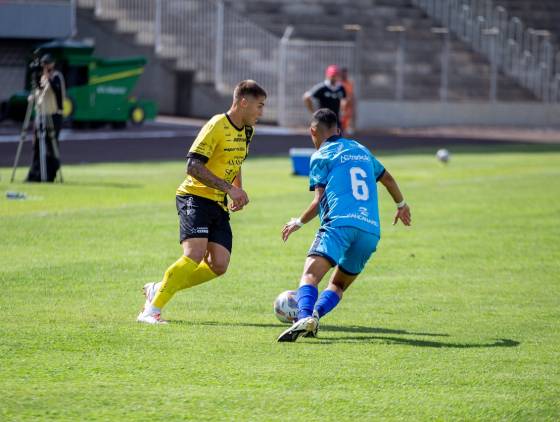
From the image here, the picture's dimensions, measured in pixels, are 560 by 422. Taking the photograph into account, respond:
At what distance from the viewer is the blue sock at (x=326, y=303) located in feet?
29.5

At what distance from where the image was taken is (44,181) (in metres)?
20.4

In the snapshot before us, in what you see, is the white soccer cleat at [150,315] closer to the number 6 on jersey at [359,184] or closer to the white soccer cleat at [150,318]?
the white soccer cleat at [150,318]

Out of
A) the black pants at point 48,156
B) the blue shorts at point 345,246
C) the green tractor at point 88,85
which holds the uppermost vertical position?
the blue shorts at point 345,246

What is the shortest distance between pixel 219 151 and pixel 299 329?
1.65m

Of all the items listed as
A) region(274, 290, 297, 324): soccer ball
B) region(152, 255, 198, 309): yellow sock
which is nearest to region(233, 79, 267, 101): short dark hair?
region(152, 255, 198, 309): yellow sock

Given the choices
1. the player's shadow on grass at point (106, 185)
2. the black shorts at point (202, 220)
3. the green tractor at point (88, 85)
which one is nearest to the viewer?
the black shorts at point (202, 220)

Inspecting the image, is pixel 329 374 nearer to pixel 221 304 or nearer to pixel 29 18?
pixel 221 304

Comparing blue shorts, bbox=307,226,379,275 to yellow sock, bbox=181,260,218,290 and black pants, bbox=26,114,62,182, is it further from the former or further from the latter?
black pants, bbox=26,114,62,182

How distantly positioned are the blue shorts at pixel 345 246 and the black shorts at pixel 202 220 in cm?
86

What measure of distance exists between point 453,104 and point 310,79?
5.81 m

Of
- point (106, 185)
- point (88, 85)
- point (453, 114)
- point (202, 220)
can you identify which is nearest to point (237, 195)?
point (202, 220)

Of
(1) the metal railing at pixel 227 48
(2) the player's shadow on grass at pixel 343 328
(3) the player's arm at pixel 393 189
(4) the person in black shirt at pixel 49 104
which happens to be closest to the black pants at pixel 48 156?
(4) the person in black shirt at pixel 49 104

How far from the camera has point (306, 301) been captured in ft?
28.8

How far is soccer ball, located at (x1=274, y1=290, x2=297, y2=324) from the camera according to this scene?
9.43m
